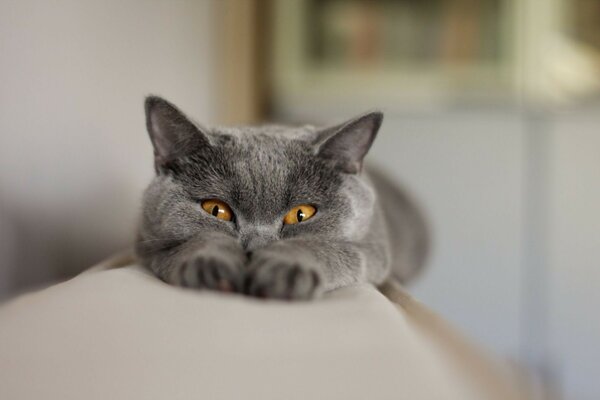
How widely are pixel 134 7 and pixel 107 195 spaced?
1.65ft

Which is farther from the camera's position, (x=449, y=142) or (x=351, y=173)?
(x=449, y=142)

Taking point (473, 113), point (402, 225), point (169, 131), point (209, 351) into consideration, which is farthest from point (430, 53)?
point (209, 351)

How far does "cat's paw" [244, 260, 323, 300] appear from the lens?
670mm

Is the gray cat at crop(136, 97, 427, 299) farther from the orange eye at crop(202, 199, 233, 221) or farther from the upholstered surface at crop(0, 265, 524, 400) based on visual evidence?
the upholstered surface at crop(0, 265, 524, 400)

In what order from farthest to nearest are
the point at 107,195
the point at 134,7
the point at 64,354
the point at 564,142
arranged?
the point at 564,142
the point at 134,7
the point at 107,195
the point at 64,354

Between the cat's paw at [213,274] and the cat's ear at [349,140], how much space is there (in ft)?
0.97

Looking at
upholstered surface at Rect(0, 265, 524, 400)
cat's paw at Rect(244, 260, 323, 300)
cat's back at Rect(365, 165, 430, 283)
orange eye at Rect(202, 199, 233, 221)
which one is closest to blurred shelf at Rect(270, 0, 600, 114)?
cat's back at Rect(365, 165, 430, 283)

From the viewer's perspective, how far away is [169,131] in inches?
36.4

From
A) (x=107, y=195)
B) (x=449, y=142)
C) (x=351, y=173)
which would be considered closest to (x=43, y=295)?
(x=351, y=173)

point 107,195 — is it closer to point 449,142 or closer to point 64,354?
point 64,354

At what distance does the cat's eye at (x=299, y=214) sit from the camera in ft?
2.90

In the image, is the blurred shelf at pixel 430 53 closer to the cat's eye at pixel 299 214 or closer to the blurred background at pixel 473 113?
the blurred background at pixel 473 113

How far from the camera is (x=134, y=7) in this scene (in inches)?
60.4

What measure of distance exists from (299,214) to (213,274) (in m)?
0.23
